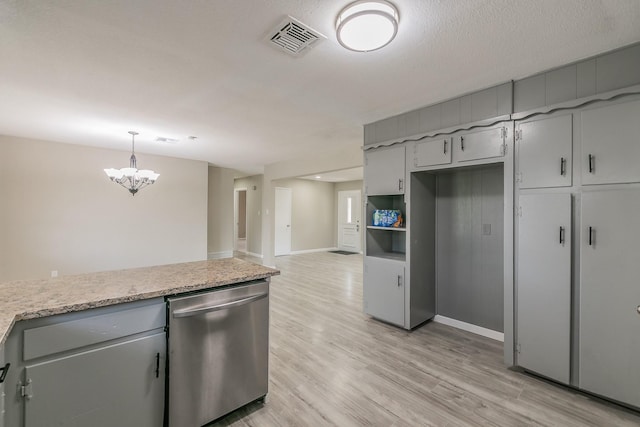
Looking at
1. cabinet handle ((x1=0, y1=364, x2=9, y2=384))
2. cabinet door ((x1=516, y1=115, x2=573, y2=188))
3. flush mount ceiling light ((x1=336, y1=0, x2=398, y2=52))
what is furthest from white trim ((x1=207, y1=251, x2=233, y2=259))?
cabinet door ((x1=516, y1=115, x2=573, y2=188))

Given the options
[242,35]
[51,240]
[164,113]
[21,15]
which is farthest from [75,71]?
[51,240]

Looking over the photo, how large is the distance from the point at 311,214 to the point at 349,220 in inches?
50.3

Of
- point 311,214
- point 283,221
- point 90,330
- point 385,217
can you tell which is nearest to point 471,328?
point 385,217

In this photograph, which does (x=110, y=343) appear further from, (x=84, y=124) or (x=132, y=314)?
(x=84, y=124)

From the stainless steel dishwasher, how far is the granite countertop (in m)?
0.09

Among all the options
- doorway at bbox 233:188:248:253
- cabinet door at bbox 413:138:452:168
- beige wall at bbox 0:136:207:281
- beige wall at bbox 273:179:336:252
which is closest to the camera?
cabinet door at bbox 413:138:452:168

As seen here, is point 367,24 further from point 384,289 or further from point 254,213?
point 254,213

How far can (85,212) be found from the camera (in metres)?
4.98

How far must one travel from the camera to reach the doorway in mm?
10021

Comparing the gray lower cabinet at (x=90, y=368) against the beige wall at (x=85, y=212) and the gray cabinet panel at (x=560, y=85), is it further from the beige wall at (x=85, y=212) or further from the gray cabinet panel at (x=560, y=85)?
the beige wall at (x=85, y=212)

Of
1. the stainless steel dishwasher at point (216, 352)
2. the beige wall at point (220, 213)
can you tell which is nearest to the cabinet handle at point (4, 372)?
the stainless steel dishwasher at point (216, 352)

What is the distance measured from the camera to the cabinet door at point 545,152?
2.21m

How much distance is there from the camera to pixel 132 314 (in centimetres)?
153

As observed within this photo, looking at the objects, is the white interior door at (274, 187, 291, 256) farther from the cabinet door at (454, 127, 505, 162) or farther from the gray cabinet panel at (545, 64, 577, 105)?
the gray cabinet panel at (545, 64, 577, 105)
